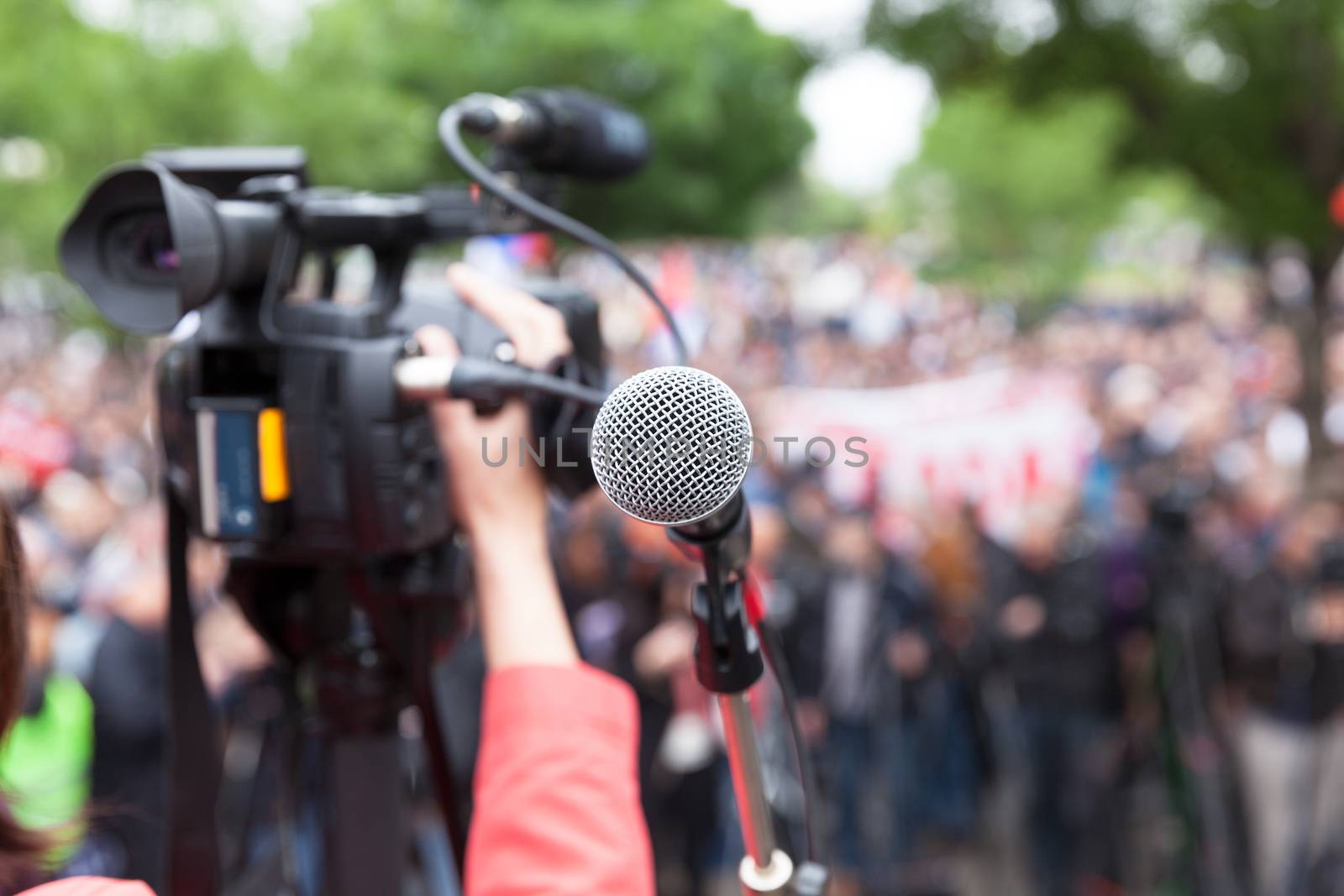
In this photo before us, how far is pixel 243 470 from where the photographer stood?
4.76 feet

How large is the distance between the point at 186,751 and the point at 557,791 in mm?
784

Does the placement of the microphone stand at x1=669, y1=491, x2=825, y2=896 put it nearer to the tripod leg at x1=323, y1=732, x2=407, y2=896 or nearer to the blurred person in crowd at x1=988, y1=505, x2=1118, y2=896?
the tripod leg at x1=323, y1=732, x2=407, y2=896

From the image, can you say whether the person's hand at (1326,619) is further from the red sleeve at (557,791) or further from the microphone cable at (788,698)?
the red sleeve at (557,791)

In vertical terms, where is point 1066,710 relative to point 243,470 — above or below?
below

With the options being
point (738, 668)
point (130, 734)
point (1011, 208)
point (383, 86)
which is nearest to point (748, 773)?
point (738, 668)

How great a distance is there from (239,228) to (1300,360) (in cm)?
714

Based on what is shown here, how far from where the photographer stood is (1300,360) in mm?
7102

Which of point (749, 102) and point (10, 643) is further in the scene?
point (749, 102)

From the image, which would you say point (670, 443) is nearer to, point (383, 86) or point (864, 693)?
point (864, 693)

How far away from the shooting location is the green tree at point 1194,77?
6031mm

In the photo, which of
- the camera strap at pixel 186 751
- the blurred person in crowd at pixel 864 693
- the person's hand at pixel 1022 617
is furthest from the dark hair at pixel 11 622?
the person's hand at pixel 1022 617

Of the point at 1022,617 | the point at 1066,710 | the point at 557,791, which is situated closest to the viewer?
the point at 557,791

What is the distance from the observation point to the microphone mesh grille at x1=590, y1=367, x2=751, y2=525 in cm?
95

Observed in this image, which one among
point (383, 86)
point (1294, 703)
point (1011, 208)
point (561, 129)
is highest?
point (383, 86)
